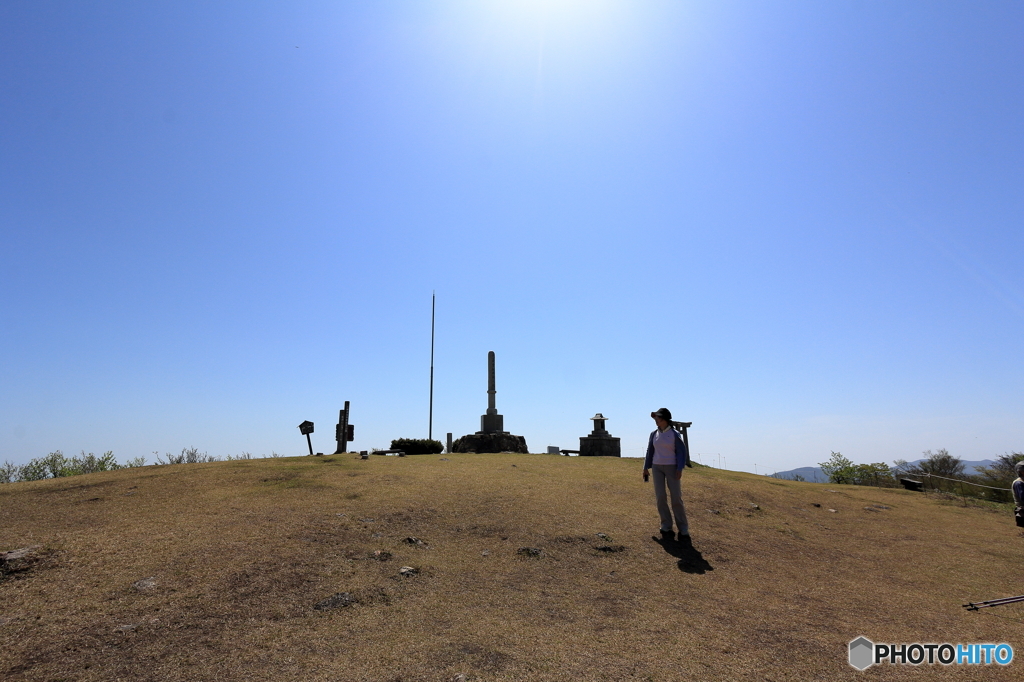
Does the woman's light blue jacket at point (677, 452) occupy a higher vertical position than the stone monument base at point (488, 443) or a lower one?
higher

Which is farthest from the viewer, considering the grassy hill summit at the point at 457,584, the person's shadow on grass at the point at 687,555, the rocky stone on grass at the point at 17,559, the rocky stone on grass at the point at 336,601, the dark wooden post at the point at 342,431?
the dark wooden post at the point at 342,431

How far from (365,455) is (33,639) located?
1392 centimetres

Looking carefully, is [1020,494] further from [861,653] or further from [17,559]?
[17,559]

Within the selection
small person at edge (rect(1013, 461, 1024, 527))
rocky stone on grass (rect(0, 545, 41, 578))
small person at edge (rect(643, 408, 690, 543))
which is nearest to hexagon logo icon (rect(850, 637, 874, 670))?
small person at edge (rect(643, 408, 690, 543))

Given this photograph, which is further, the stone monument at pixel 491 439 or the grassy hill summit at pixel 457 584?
the stone monument at pixel 491 439

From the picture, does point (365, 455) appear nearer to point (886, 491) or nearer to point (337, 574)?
point (337, 574)

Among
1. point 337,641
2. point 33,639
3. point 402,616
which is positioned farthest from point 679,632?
point 33,639

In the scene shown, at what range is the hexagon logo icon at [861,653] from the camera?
17.2 ft

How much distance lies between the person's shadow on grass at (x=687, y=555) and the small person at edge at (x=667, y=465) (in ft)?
0.55

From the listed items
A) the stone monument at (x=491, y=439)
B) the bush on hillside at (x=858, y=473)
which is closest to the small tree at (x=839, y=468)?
the bush on hillside at (x=858, y=473)

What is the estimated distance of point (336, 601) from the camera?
6.25 meters

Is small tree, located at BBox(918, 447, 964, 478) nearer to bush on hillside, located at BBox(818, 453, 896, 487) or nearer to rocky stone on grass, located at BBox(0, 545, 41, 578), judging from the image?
bush on hillside, located at BBox(818, 453, 896, 487)

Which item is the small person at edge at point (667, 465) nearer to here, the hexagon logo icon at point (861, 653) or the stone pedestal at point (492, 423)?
the hexagon logo icon at point (861, 653)

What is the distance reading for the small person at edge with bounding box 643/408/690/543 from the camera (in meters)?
9.55
